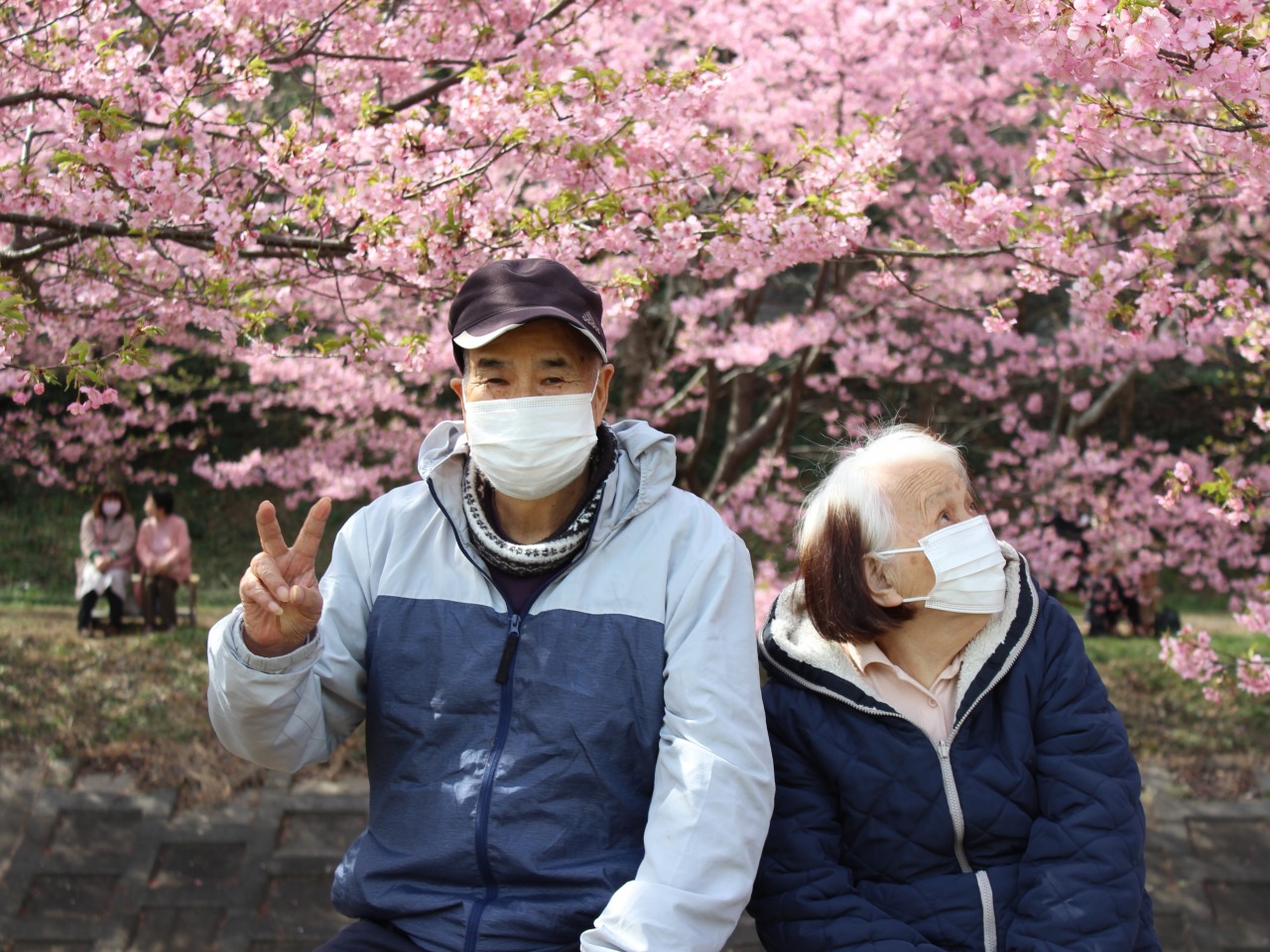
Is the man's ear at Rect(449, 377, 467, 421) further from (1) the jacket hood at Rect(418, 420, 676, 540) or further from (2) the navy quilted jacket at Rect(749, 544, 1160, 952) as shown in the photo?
(2) the navy quilted jacket at Rect(749, 544, 1160, 952)

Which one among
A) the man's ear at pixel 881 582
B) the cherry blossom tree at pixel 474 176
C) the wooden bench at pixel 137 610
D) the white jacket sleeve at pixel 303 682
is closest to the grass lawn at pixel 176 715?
the wooden bench at pixel 137 610

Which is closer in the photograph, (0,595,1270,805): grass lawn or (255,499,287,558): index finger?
(255,499,287,558): index finger

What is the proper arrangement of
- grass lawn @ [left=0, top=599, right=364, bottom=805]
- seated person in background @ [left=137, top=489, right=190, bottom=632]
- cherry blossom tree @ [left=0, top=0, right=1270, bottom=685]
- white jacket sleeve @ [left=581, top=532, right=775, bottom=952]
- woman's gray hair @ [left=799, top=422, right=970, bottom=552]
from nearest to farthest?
white jacket sleeve @ [left=581, top=532, right=775, bottom=952]
woman's gray hair @ [left=799, top=422, right=970, bottom=552]
cherry blossom tree @ [left=0, top=0, right=1270, bottom=685]
grass lawn @ [left=0, top=599, right=364, bottom=805]
seated person in background @ [left=137, top=489, right=190, bottom=632]

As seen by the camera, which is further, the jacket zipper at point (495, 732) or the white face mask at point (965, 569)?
the white face mask at point (965, 569)

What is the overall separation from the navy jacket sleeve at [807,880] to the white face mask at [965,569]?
13.5 inches

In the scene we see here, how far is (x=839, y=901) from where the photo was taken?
207cm

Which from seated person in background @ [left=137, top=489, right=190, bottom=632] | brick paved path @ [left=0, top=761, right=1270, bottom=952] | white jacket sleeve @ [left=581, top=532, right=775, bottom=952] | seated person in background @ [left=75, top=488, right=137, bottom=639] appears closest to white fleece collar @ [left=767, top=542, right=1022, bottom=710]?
white jacket sleeve @ [left=581, top=532, right=775, bottom=952]

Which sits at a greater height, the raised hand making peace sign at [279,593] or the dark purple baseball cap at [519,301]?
the dark purple baseball cap at [519,301]

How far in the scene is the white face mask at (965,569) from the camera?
221 centimetres

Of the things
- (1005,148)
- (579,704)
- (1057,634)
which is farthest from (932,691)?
(1005,148)

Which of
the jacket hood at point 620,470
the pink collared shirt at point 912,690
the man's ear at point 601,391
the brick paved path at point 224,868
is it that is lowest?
the brick paved path at point 224,868

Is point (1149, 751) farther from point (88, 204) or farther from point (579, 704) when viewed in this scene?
point (88, 204)

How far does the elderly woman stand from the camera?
2.04m

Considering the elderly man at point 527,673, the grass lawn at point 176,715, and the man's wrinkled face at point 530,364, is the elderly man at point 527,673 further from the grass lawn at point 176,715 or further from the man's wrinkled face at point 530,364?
the grass lawn at point 176,715
